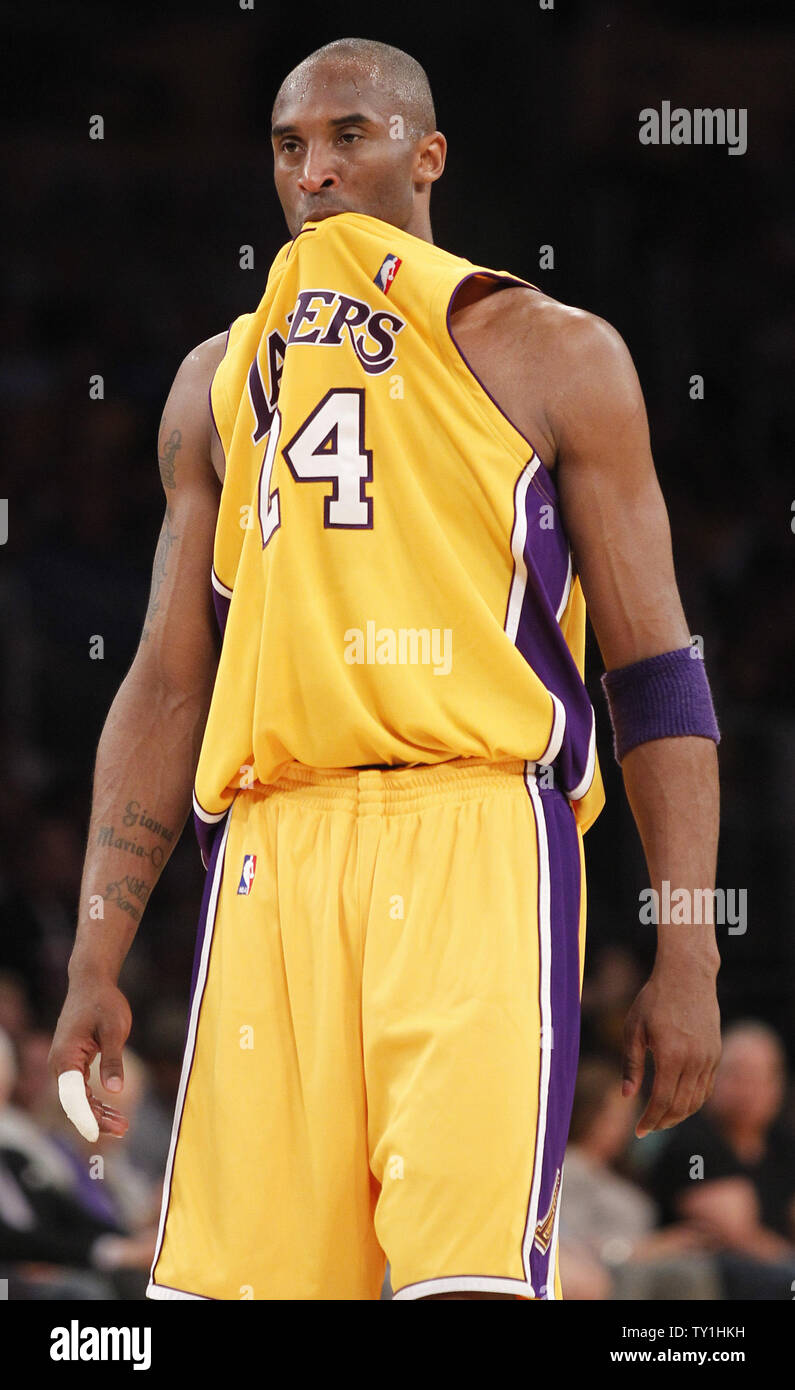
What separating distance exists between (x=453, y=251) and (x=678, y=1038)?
3.80m

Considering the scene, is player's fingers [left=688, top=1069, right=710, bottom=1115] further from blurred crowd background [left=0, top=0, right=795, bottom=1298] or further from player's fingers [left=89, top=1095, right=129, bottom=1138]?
blurred crowd background [left=0, top=0, right=795, bottom=1298]

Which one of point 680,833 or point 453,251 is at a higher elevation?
point 453,251

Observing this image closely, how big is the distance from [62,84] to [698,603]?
2.91m

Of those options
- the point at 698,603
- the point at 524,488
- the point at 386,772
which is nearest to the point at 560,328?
the point at 524,488

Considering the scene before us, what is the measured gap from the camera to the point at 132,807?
8.07 feet

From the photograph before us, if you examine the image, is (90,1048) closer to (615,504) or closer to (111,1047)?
(111,1047)

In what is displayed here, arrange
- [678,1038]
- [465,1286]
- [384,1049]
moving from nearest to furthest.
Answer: [465,1286] → [384,1049] → [678,1038]

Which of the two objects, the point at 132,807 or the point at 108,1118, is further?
the point at 132,807

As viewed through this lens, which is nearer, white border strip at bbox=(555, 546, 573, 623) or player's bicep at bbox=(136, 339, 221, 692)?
white border strip at bbox=(555, 546, 573, 623)

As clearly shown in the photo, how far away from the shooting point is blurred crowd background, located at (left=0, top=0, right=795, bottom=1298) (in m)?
5.52

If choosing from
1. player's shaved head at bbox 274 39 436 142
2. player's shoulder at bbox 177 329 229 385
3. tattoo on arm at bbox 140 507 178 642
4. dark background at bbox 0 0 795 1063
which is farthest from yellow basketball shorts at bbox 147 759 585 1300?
dark background at bbox 0 0 795 1063

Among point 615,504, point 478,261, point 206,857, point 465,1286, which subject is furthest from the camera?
point 478,261

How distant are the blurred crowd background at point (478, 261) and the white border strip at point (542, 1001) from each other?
281cm

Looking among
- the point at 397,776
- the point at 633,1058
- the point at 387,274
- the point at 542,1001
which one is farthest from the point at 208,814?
the point at 387,274
